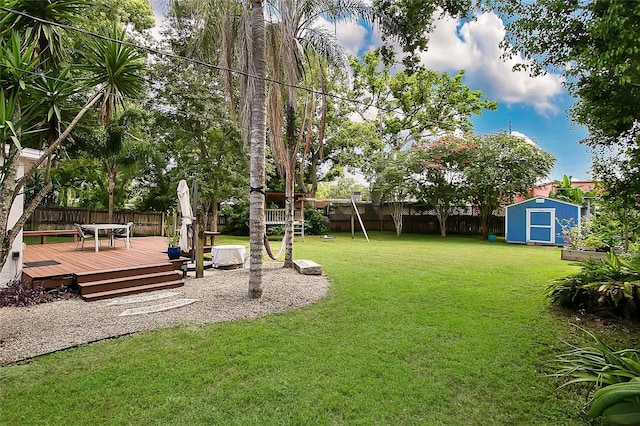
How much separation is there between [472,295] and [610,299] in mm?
1687

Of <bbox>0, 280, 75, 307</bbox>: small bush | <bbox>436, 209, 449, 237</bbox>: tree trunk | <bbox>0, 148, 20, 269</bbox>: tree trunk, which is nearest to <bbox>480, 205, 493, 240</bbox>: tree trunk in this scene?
<bbox>436, 209, 449, 237</bbox>: tree trunk

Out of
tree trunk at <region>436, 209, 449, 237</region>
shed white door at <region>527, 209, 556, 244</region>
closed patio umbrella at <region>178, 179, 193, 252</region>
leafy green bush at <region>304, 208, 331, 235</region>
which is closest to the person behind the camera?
closed patio umbrella at <region>178, 179, 193, 252</region>

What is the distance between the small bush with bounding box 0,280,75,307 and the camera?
4406mm

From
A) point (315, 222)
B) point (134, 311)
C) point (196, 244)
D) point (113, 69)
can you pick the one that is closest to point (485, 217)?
point (315, 222)

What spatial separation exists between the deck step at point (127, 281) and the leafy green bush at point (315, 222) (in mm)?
11141

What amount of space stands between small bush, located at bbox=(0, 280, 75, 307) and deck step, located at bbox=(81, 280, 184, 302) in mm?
386

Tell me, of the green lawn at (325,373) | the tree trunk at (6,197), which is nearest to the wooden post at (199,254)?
the green lawn at (325,373)

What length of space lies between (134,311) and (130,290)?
3.48ft

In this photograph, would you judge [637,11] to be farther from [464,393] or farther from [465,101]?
[465,101]

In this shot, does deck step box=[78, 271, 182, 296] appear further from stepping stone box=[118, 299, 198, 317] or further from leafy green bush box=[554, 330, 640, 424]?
leafy green bush box=[554, 330, 640, 424]

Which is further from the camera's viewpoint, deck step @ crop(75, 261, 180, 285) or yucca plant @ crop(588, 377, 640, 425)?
deck step @ crop(75, 261, 180, 285)

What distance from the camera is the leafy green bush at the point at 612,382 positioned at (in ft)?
5.62

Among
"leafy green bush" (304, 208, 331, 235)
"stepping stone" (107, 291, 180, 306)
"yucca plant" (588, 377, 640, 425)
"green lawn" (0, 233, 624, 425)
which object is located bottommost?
"green lawn" (0, 233, 624, 425)

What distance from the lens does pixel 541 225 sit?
13.0 meters
